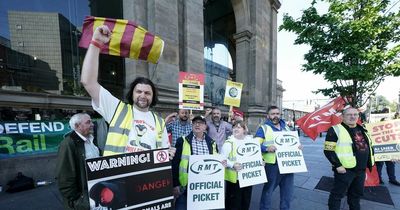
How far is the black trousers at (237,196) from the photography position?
3340 millimetres

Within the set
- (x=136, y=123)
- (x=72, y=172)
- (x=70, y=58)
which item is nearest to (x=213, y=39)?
(x=70, y=58)

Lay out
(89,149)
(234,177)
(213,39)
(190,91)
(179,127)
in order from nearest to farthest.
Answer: (89,149), (234,177), (179,127), (190,91), (213,39)

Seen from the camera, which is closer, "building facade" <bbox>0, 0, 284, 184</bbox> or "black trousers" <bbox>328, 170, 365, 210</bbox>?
"black trousers" <bbox>328, 170, 365, 210</bbox>

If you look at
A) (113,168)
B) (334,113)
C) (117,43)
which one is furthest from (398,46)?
(113,168)

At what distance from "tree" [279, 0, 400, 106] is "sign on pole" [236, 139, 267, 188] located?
130 inches

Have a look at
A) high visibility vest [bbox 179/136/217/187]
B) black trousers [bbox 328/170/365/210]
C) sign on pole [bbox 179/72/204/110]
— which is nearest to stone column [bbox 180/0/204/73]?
sign on pole [bbox 179/72/204/110]

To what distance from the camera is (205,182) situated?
288 centimetres

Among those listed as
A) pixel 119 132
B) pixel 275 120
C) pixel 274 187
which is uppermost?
pixel 119 132

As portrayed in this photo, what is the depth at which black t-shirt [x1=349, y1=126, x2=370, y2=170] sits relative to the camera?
3342 millimetres

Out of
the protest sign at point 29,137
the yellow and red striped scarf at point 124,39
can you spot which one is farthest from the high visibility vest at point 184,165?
the protest sign at point 29,137

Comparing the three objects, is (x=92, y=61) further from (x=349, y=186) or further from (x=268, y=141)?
(x=349, y=186)

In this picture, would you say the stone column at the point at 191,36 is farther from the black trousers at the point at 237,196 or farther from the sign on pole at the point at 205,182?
the sign on pole at the point at 205,182

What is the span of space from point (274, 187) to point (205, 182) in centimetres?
151

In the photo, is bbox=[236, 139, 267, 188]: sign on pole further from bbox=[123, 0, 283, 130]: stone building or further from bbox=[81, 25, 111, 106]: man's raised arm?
bbox=[123, 0, 283, 130]: stone building
